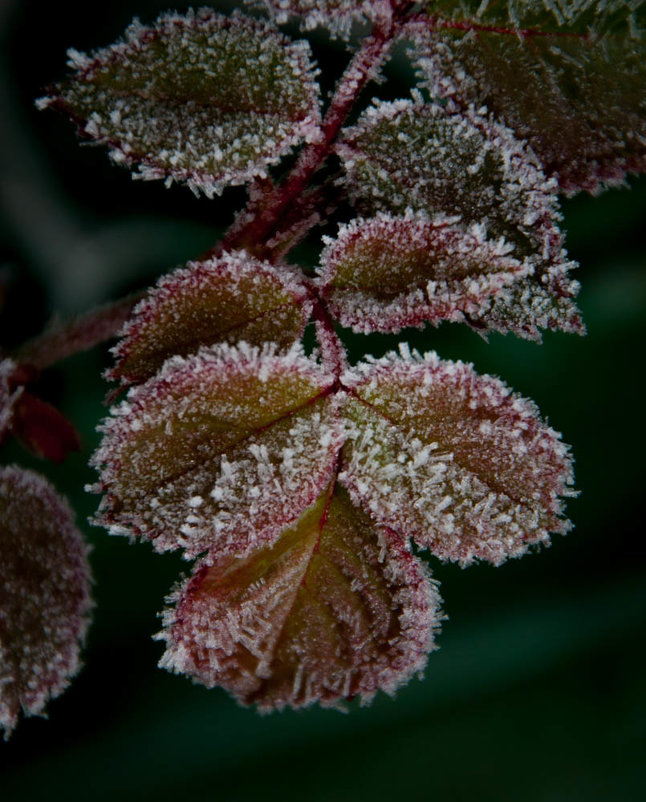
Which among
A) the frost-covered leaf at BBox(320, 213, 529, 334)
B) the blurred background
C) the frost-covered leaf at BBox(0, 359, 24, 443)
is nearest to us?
the frost-covered leaf at BBox(320, 213, 529, 334)

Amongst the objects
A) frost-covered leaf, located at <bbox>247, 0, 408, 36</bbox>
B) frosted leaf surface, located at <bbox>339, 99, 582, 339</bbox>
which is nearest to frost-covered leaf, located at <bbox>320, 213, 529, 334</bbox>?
frosted leaf surface, located at <bbox>339, 99, 582, 339</bbox>

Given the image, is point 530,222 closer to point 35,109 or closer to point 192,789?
point 35,109

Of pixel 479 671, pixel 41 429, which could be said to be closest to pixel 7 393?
pixel 41 429

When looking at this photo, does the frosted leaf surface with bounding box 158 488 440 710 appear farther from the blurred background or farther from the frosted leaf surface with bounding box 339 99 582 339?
the blurred background

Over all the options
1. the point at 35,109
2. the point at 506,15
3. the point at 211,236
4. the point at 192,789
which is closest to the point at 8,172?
the point at 35,109

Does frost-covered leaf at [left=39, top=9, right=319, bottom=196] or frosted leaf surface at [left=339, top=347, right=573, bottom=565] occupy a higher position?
frost-covered leaf at [left=39, top=9, right=319, bottom=196]

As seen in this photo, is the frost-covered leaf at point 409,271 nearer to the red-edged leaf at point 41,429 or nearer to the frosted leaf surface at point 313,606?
the frosted leaf surface at point 313,606

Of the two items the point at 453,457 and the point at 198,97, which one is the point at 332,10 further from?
the point at 453,457
